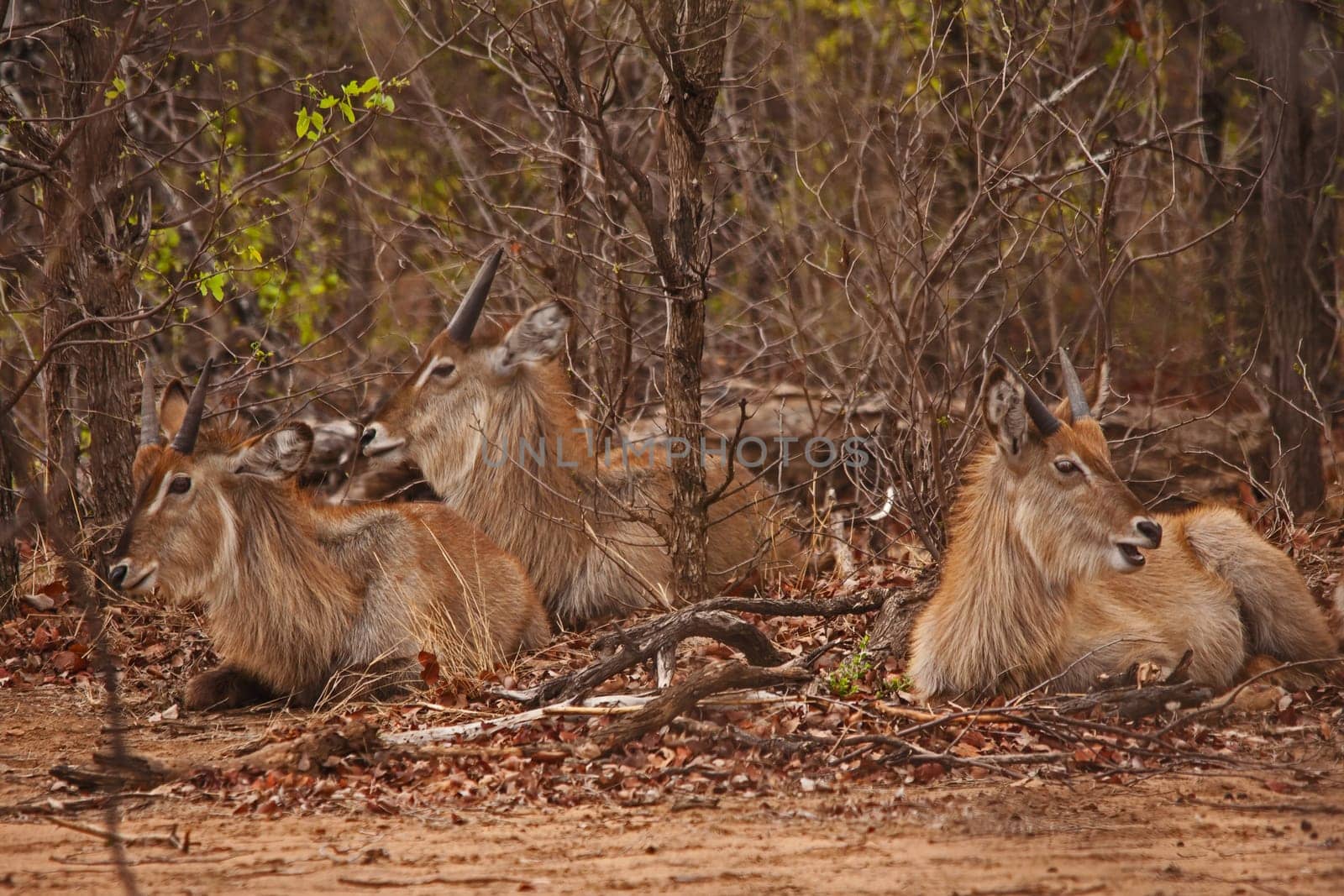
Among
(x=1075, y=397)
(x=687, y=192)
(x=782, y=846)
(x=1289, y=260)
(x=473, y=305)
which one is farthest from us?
(x=1289, y=260)

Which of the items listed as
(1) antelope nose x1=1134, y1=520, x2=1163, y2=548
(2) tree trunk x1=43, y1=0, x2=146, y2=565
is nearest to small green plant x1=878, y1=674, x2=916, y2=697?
(1) antelope nose x1=1134, y1=520, x2=1163, y2=548

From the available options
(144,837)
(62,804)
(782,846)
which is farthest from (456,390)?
(782,846)

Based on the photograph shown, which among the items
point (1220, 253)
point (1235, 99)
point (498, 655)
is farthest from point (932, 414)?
point (1235, 99)

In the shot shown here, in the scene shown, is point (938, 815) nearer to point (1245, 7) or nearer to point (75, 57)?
point (75, 57)

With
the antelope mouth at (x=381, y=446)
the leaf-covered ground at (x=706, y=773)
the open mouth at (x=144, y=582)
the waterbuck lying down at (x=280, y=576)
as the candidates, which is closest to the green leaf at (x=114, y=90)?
the waterbuck lying down at (x=280, y=576)

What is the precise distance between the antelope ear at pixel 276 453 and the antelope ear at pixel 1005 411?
10.5 ft

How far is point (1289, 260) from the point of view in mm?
8867

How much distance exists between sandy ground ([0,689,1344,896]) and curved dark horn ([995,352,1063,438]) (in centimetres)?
172

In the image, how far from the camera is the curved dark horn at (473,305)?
303 inches

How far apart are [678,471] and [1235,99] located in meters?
7.56

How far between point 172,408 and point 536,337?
83.0 inches

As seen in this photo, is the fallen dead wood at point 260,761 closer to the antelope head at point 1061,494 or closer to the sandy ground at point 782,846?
the sandy ground at point 782,846

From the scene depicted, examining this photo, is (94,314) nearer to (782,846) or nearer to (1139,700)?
(782,846)

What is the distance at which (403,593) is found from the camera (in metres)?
6.77
